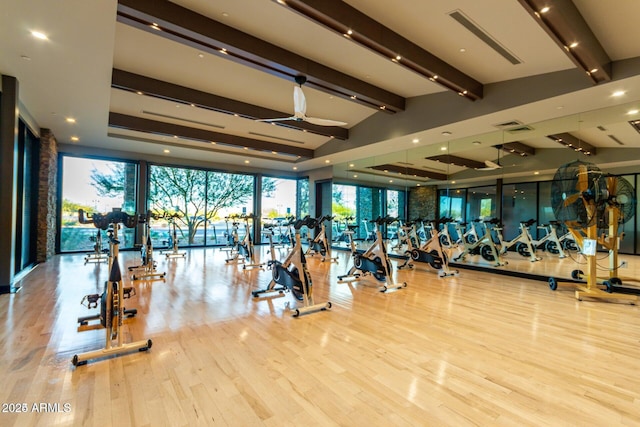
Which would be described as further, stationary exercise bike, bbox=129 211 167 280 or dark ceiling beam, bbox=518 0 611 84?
stationary exercise bike, bbox=129 211 167 280

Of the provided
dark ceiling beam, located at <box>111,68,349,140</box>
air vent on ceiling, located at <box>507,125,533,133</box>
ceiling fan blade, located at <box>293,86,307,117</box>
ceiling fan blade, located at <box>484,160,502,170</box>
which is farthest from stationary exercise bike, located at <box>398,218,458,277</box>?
dark ceiling beam, located at <box>111,68,349,140</box>

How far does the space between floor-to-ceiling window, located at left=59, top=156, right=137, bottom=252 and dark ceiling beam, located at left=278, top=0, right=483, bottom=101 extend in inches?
340

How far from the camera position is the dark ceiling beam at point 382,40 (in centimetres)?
336

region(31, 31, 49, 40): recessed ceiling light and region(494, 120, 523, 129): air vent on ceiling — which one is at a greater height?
region(31, 31, 49, 40): recessed ceiling light

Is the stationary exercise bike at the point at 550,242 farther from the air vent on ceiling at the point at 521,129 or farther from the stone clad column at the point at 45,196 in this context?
the stone clad column at the point at 45,196

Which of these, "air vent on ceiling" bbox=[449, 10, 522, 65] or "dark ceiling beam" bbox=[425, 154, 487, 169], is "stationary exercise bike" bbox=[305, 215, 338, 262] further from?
"air vent on ceiling" bbox=[449, 10, 522, 65]

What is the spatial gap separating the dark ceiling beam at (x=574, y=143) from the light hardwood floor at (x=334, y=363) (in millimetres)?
3122

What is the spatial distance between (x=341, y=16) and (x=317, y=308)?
3502 millimetres

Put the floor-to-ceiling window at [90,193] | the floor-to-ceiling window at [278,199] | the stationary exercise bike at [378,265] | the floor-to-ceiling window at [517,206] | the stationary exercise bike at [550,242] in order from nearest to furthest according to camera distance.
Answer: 1. the stationary exercise bike at [378,265]
2. the floor-to-ceiling window at [517,206]
3. the stationary exercise bike at [550,242]
4. the floor-to-ceiling window at [90,193]
5. the floor-to-ceiling window at [278,199]

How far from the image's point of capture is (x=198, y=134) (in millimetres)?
8328

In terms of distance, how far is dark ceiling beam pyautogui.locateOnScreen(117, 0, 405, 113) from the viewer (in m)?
3.49

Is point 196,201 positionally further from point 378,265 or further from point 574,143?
→ point 574,143

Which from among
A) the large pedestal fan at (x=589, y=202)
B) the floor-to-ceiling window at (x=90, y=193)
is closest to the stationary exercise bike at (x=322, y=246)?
the large pedestal fan at (x=589, y=202)

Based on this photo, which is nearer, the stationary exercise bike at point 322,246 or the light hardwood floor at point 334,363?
the light hardwood floor at point 334,363
